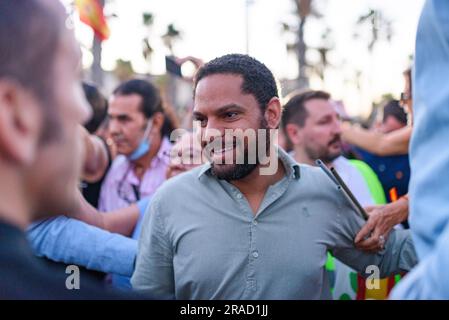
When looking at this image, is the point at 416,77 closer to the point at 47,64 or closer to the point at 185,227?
the point at 47,64

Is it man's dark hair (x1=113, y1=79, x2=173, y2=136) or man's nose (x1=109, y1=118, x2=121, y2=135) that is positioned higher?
man's dark hair (x1=113, y1=79, x2=173, y2=136)

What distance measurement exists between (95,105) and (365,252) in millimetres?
2418

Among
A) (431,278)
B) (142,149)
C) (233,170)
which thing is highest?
(142,149)

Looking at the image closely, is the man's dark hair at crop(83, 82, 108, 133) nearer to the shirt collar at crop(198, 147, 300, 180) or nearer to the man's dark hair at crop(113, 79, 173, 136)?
the man's dark hair at crop(113, 79, 173, 136)

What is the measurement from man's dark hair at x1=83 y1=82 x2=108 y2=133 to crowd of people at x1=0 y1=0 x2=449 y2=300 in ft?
0.05

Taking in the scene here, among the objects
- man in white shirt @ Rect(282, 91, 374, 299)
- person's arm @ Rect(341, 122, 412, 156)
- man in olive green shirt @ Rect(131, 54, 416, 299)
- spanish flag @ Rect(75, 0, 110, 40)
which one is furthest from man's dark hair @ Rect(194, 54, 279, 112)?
spanish flag @ Rect(75, 0, 110, 40)

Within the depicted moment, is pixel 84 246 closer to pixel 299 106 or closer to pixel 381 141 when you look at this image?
pixel 299 106

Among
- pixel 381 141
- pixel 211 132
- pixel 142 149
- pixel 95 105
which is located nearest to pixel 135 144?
pixel 142 149

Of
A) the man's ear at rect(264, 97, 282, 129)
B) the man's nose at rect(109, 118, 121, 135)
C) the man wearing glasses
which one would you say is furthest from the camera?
the man's nose at rect(109, 118, 121, 135)

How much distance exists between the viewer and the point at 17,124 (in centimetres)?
73

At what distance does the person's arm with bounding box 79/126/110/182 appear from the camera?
11.1 feet

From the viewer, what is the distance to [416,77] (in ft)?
3.21
